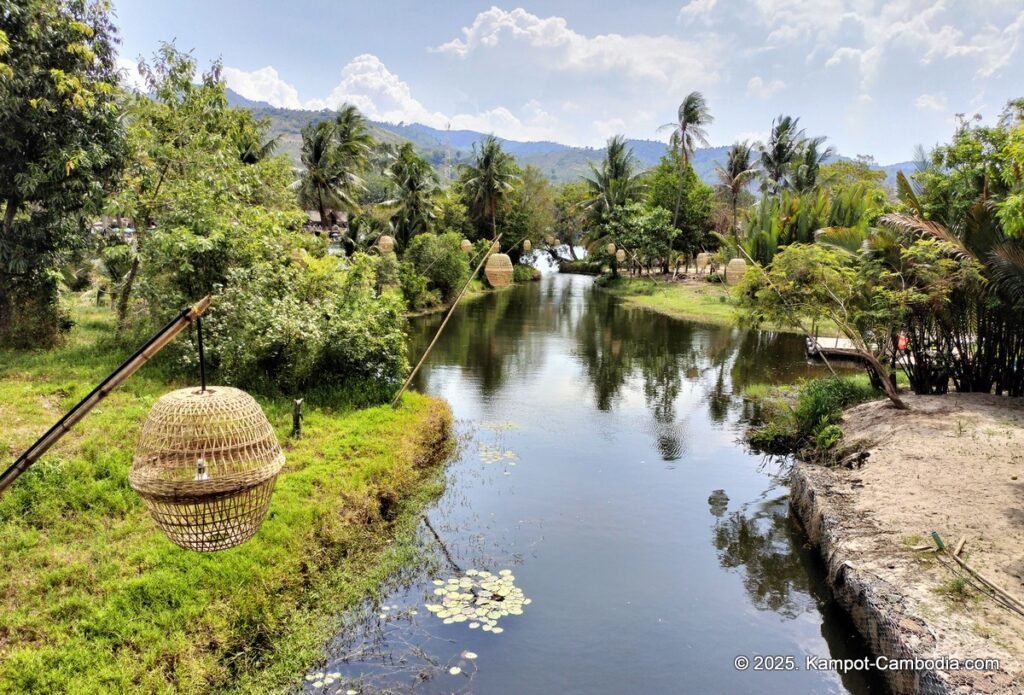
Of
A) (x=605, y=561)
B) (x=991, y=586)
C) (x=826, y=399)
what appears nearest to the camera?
(x=991, y=586)

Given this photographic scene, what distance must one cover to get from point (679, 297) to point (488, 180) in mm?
13011

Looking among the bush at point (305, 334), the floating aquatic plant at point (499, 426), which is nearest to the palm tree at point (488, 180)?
the floating aquatic plant at point (499, 426)

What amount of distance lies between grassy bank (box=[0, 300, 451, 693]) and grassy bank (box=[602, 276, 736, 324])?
20053mm

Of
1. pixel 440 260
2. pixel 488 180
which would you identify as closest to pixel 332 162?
pixel 440 260

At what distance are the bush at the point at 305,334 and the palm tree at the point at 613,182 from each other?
28856mm

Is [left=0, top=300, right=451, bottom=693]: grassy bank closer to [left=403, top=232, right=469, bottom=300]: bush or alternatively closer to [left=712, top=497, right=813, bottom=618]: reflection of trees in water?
[left=712, top=497, right=813, bottom=618]: reflection of trees in water

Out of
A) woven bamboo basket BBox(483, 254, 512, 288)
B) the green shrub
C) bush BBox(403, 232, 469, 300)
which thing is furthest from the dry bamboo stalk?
bush BBox(403, 232, 469, 300)

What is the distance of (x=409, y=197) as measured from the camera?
97.5ft

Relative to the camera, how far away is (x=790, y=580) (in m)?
7.39

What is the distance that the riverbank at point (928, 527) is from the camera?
5.10 meters

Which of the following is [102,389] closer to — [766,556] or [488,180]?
[766,556]

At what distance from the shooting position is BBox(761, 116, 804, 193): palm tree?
38156mm

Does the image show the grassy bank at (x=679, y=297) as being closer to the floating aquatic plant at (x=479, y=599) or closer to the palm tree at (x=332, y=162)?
the palm tree at (x=332, y=162)

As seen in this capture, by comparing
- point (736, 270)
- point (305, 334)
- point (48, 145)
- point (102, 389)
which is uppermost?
point (48, 145)
